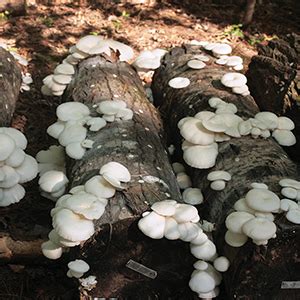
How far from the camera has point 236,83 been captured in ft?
17.6

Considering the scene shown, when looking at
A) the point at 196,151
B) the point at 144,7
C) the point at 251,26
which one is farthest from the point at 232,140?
the point at 144,7

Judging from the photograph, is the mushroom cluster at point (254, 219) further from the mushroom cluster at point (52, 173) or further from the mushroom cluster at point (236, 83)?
the mushroom cluster at point (236, 83)

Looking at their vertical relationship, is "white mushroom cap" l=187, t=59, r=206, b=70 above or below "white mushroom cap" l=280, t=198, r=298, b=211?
below

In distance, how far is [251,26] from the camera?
9641mm

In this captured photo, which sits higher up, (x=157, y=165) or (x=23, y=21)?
(x=157, y=165)

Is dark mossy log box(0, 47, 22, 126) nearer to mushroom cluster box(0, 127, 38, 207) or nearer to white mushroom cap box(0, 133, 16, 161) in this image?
mushroom cluster box(0, 127, 38, 207)

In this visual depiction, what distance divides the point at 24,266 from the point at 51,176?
3.00ft

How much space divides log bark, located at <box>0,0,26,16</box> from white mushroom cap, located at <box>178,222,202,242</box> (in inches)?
278

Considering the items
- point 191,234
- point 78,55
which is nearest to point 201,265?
point 191,234

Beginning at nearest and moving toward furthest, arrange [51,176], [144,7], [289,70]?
[51,176], [289,70], [144,7]

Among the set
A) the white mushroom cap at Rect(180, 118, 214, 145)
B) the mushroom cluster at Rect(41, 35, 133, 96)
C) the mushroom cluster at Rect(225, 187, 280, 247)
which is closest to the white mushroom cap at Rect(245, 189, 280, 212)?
the mushroom cluster at Rect(225, 187, 280, 247)

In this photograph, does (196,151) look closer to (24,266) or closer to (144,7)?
(24,266)

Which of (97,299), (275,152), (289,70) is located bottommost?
(97,299)

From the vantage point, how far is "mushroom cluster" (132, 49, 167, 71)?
6.37 metres
